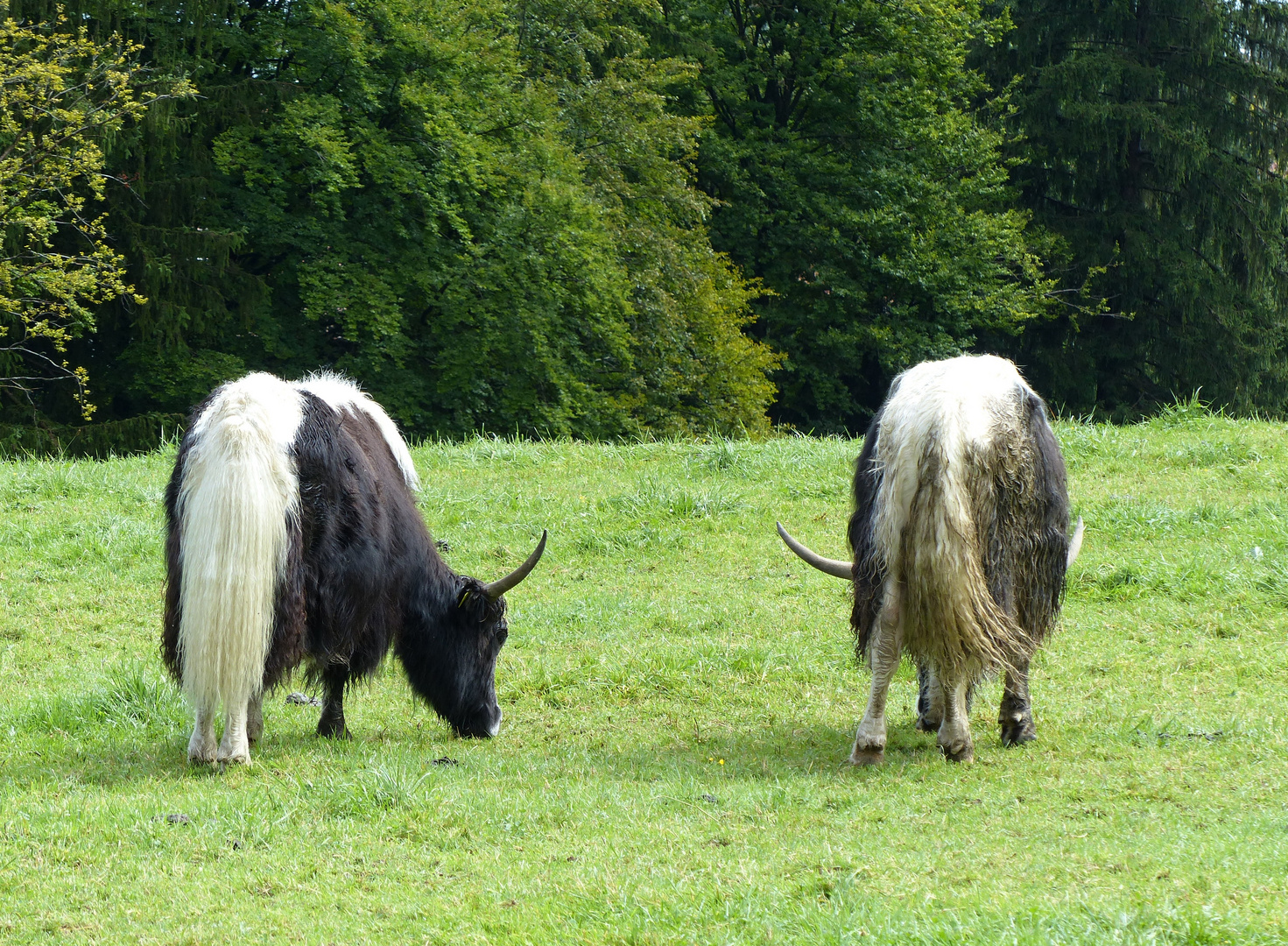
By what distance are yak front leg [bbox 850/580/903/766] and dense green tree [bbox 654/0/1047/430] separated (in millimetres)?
22852

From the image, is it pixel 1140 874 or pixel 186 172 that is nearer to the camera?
pixel 1140 874

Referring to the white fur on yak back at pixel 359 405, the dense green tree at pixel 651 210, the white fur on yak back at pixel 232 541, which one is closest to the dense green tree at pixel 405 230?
the dense green tree at pixel 651 210

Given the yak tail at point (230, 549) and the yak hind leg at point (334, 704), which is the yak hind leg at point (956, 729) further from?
the yak tail at point (230, 549)

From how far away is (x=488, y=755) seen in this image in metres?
6.53

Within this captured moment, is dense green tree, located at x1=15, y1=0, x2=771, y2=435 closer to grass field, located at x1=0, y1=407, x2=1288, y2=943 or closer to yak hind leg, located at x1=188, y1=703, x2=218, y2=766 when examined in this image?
grass field, located at x1=0, y1=407, x2=1288, y2=943

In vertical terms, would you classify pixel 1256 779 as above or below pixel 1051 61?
below

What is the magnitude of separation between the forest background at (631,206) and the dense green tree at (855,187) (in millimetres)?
93

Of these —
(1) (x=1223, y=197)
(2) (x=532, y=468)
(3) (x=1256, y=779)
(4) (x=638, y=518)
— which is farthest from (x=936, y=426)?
(1) (x=1223, y=197)

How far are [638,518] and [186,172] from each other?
565 inches

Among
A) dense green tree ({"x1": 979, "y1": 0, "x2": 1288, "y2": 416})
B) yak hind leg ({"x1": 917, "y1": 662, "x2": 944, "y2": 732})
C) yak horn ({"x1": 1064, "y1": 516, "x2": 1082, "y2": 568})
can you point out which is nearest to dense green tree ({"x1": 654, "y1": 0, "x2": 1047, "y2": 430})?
dense green tree ({"x1": 979, "y1": 0, "x2": 1288, "y2": 416})

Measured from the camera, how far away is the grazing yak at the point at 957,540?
573 centimetres

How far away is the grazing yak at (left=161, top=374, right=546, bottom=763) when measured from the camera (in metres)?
5.70

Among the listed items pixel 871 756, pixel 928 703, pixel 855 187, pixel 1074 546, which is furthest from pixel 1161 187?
pixel 871 756

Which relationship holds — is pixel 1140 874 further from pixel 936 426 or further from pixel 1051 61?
pixel 1051 61
